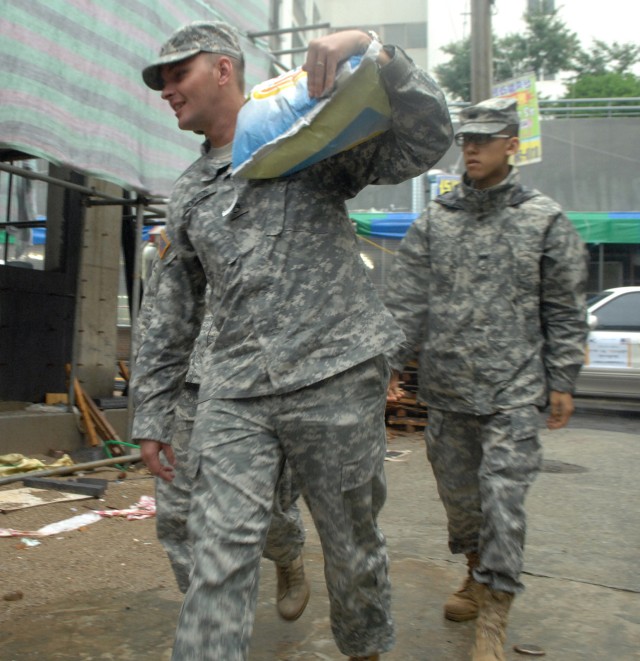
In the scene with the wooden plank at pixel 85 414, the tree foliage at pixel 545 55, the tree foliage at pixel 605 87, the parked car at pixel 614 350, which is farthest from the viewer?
the tree foliage at pixel 545 55

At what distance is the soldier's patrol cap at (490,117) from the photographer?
3.58 metres

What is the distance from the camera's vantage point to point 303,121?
7.42ft

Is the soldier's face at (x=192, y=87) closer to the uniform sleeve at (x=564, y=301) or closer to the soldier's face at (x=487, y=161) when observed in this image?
the soldier's face at (x=487, y=161)

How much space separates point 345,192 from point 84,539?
3.19m

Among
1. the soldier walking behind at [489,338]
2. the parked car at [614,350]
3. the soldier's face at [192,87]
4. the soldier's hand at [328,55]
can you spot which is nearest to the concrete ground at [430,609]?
the soldier walking behind at [489,338]

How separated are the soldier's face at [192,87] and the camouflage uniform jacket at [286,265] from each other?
0.54ft

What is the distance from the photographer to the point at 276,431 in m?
2.35

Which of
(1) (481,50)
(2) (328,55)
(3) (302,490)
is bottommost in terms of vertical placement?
(3) (302,490)

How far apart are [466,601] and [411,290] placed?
1.28 meters

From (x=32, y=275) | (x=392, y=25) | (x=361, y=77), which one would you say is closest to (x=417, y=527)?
(x=361, y=77)

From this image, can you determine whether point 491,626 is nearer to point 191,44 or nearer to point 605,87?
point 191,44

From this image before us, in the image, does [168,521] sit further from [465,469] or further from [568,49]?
[568,49]

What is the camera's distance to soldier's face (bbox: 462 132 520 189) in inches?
140

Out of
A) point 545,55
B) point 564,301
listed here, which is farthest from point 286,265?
point 545,55
